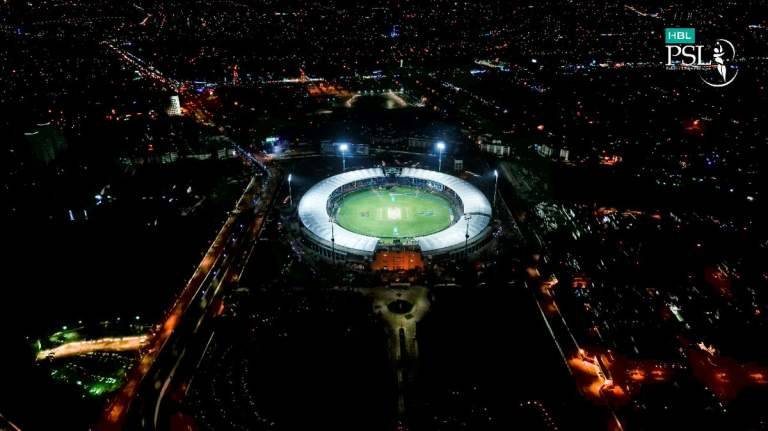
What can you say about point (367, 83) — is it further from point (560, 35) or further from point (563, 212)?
point (560, 35)

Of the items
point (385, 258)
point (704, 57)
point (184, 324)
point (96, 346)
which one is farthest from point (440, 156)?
point (704, 57)

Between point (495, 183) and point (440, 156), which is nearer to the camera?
point (495, 183)

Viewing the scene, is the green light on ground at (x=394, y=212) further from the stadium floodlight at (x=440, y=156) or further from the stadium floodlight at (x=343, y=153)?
the stadium floodlight at (x=343, y=153)

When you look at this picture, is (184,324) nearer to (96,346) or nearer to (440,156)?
(96,346)

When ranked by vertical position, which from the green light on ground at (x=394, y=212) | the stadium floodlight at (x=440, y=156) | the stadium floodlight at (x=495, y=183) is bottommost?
the green light on ground at (x=394, y=212)

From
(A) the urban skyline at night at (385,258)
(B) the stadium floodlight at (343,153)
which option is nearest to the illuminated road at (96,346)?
(A) the urban skyline at night at (385,258)

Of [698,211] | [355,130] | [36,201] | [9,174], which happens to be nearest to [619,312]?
[698,211]
